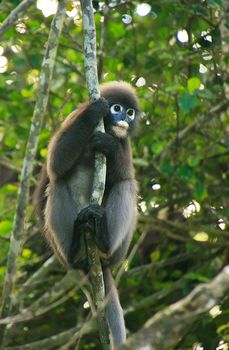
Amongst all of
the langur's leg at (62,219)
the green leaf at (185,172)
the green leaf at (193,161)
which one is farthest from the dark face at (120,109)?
the green leaf at (193,161)

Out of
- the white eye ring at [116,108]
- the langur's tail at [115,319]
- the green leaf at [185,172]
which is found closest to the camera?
the langur's tail at [115,319]

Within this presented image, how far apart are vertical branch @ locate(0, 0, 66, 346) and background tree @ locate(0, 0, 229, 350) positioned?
1742mm

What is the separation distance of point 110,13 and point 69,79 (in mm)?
1031

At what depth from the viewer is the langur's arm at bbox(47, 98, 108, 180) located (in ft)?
18.1

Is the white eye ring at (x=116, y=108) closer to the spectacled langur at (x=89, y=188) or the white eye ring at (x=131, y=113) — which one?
the spectacled langur at (x=89, y=188)

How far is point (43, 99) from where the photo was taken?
15.5 feet

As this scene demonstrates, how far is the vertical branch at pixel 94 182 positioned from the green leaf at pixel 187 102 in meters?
1.25

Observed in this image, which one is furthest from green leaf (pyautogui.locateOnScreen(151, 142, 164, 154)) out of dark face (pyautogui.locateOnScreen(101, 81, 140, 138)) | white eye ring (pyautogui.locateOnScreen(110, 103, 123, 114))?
white eye ring (pyautogui.locateOnScreen(110, 103, 123, 114))

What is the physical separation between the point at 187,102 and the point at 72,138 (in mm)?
1138

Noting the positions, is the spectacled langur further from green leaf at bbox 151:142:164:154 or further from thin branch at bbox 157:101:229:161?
thin branch at bbox 157:101:229:161

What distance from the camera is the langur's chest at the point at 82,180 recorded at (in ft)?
20.1

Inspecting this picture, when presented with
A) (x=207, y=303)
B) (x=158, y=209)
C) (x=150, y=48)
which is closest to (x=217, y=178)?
(x=158, y=209)

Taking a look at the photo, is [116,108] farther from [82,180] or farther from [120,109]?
[82,180]

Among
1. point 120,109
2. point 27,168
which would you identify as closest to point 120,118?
point 120,109
